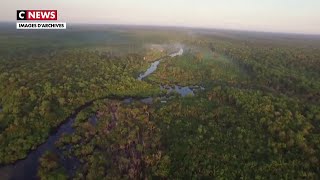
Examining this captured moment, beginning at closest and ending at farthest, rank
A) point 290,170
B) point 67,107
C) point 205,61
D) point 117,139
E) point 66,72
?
1. point 290,170
2. point 117,139
3. point 67,107
4. point 66,72
5. point 205,61

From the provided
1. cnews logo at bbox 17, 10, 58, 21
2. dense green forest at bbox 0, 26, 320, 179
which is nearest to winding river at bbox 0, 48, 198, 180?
dense green forest at bbox 0, 26, 320, 179

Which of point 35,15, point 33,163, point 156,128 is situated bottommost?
point 33,163

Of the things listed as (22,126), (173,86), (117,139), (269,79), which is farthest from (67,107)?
(269,79)

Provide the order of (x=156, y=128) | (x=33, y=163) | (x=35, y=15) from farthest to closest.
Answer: (x=35, y=15) → (x=156, y=128) → (x=33, y=163)

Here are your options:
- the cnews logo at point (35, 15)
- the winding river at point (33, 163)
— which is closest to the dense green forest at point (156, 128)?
the winding river at point (33, 163)

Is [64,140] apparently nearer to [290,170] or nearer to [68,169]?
[68,169]

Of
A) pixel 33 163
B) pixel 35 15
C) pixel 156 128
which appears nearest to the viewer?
pixel 33 163

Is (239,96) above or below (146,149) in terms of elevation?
above

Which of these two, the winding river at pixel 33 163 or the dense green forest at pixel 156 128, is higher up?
the dense green forest at pixel 156 128

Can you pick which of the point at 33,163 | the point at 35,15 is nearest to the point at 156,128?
the point at 33,163

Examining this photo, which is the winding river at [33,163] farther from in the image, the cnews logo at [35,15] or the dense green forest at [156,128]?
the cnews logo at [35,15]

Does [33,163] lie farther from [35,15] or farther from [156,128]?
[35,15]
